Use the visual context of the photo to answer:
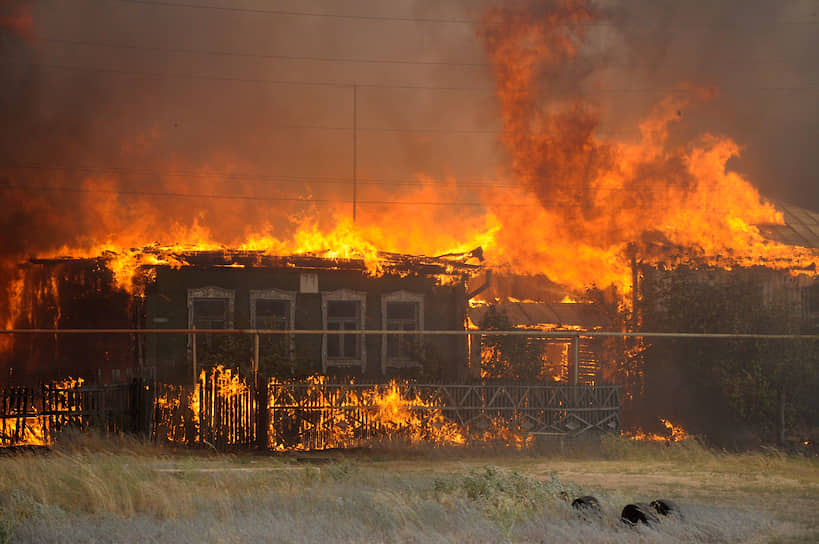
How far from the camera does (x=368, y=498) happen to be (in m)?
10.4

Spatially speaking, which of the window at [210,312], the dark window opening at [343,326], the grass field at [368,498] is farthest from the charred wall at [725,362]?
the window at [210,312]

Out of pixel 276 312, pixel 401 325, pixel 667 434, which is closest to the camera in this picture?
pixel 667 434

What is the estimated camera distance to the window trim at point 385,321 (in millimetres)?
22359

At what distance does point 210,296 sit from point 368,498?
12.2 metres

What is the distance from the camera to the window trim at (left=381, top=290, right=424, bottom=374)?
73.4ft

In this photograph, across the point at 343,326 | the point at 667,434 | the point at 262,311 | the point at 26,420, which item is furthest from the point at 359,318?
the point at 26,420

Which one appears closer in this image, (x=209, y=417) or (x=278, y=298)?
(x=209, y=417)

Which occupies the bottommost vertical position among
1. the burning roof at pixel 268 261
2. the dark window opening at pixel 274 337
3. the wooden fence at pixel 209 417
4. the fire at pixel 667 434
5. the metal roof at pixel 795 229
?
the fire at pixel 667 434

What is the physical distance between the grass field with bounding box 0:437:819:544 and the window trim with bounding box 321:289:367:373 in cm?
697

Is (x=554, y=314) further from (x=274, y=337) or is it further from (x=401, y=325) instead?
(x=274, y=337)

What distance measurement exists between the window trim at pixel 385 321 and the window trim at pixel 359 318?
1.67 feet

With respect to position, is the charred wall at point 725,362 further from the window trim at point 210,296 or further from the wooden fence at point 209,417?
the window trim at point 210,296

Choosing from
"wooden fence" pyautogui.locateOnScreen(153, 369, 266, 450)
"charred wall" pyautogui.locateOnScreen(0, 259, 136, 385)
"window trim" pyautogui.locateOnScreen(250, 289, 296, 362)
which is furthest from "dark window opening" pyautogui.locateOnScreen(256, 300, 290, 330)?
"wooden fence" pyautogui.locateOnScreen(153, 369, 266, 450)

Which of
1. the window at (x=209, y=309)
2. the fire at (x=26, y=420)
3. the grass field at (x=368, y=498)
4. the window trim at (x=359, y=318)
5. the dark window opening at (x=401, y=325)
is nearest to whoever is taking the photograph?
the grass field at (x=368, y=498)
